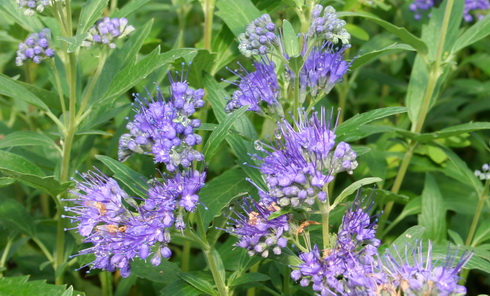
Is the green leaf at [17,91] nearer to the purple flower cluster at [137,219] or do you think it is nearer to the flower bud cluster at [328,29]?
the purple flower cluster at [137,219]

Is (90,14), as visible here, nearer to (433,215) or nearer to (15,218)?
(15,218)

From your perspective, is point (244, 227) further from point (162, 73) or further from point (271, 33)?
point (162, 73)

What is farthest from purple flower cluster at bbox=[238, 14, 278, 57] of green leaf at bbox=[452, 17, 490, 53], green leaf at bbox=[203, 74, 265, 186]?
green leaf at bbox=[452, 17, 490, 53]

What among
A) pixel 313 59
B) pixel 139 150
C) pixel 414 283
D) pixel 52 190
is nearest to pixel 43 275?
pixel 52 190

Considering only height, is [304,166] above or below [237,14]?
below

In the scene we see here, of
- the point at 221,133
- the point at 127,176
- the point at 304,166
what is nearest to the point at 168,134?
the point at 221,133
